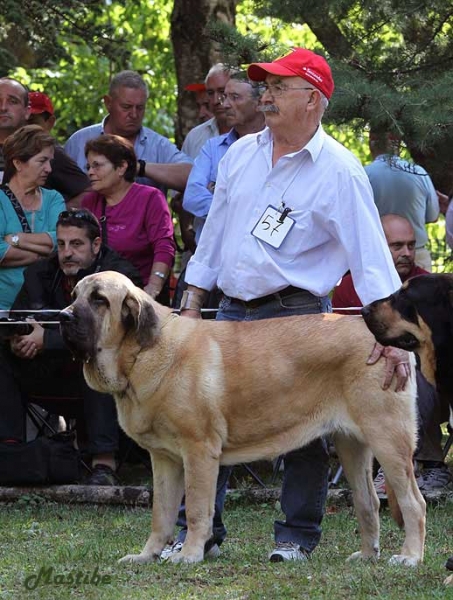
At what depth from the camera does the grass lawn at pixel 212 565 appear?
4.92m

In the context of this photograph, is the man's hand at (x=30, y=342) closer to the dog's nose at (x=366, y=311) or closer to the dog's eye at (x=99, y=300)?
the dog's eye at (x=99, y=300)

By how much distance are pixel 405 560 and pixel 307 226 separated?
5.50ft

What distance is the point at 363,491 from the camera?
5.82 m

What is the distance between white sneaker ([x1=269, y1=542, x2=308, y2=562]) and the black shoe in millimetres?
2477

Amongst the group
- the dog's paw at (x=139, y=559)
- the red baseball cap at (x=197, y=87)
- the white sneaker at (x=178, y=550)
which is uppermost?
the red baseball cap at (x=197, y=87)

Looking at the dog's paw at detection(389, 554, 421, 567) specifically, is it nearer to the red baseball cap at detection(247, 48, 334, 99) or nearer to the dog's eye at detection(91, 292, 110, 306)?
the dog's eye at detection(91, 292, 110, 306)

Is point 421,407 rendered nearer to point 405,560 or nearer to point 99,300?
point 405,560

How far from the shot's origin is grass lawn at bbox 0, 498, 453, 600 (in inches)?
194

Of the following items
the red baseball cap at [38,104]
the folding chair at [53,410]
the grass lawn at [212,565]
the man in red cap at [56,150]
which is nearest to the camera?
the grass lawn at [212,565]

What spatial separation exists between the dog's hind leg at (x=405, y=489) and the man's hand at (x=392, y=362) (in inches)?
10.3

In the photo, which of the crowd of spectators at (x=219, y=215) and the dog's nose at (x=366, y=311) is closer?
the dog's nose at (x=366, y=311)

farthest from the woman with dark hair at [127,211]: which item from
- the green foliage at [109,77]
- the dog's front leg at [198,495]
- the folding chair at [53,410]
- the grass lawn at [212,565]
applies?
the green foliage at [109,77]

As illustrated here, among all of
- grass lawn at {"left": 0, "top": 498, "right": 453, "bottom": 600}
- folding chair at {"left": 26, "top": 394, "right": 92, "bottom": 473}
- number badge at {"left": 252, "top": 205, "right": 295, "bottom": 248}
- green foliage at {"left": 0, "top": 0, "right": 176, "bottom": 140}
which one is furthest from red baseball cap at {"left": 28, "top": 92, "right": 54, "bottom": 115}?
green foliage at {"left": 0, "top": 0, "right": 176, "bottom": 140}

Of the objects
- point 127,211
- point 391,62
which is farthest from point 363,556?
point 391,62
